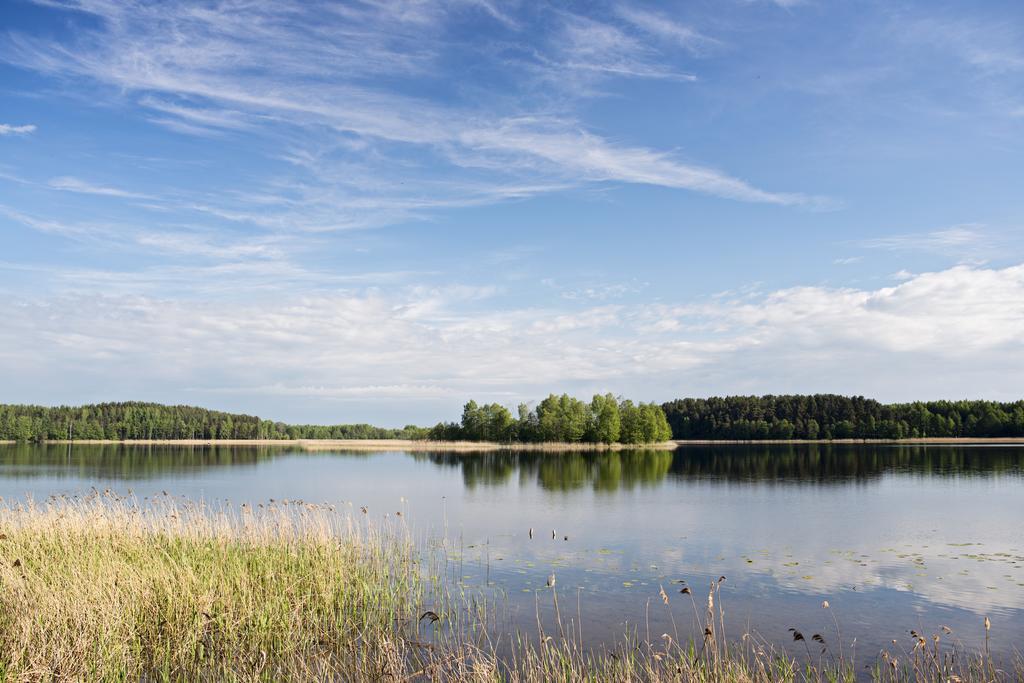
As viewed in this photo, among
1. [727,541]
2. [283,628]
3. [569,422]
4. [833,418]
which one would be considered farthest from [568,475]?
[833,418]

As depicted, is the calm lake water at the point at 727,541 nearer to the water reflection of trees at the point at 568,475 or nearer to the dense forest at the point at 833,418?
the water reflection of trees at the point at 568,475

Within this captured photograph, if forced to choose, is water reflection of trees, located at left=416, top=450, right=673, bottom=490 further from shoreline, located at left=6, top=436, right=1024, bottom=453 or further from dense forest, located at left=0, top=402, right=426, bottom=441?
dense forest, located at left=0, top=402, right=426, bottom=441

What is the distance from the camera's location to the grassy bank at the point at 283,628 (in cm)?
912

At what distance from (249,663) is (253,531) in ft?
22.4

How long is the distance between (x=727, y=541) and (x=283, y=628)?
52.2ft

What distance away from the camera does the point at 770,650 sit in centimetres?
1126

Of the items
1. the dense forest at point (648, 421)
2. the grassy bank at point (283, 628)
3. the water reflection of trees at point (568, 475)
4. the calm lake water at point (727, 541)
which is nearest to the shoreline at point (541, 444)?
the dense forest at point (648, 421)

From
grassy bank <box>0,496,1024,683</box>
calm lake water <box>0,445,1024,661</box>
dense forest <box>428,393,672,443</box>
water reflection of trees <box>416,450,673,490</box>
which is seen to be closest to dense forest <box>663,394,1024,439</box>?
dense forest <box>428,393,672,443</box>

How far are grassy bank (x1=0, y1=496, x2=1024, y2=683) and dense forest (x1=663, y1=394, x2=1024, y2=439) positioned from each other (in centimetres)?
15145

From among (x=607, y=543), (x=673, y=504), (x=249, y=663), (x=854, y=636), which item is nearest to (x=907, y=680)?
(x=854, y=636)

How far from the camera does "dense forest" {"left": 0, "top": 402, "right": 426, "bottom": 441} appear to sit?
151000mm

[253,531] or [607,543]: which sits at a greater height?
[253,531]

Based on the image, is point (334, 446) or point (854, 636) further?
point (334, 446)

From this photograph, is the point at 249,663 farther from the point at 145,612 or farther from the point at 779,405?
the point at 779,405
